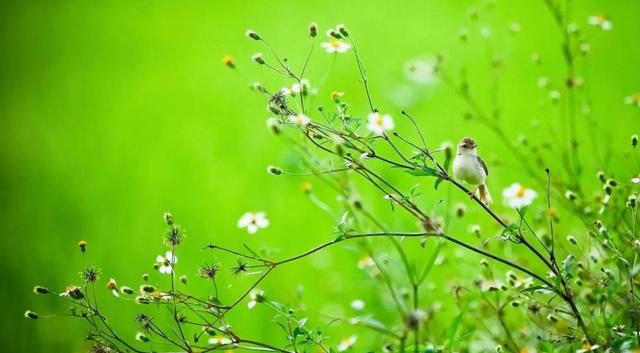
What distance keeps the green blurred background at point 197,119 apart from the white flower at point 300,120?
765mm

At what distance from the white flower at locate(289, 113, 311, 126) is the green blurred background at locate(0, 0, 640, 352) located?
2.51ft

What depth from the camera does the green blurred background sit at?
2.72 meters

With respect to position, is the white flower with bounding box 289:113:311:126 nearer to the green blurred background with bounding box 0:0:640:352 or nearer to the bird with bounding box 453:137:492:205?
the bird with bounding box 453:137:492:205

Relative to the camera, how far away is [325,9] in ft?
15.8

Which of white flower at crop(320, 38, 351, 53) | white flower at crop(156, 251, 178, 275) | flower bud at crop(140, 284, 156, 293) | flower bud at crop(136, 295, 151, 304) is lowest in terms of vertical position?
flower bud at crop(136, 295, 151, 304)

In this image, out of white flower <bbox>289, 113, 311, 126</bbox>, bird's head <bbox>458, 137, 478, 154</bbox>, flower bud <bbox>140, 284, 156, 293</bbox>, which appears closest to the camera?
white flower <bbox>289, 113, 311, 126</bbox>

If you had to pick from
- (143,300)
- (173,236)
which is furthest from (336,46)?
(143,300)

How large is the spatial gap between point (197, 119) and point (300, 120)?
2943 mm

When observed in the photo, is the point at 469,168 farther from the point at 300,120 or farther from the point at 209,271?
the point at 209,271

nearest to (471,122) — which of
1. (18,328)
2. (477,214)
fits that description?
(477,214)

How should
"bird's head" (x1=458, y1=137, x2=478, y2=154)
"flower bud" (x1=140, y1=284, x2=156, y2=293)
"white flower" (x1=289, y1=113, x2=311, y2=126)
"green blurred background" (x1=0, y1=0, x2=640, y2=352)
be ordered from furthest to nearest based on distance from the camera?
"green blurred background" (x1=0, y1=0, x2=640, y2=352) → "bird's head" (x1=458, y1=137, x2=478, y2=154) → "flower bud" (x1=140, y1=284, x2=156, y2=293) → "white flower" (x1=289, y1=113, x2=311, y2=126)

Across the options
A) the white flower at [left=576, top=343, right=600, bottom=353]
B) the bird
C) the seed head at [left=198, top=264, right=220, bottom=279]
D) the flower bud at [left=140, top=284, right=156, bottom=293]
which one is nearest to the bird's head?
the bird

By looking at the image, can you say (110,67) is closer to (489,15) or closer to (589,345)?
(489,15)

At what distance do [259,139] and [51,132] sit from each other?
1.16 metres
